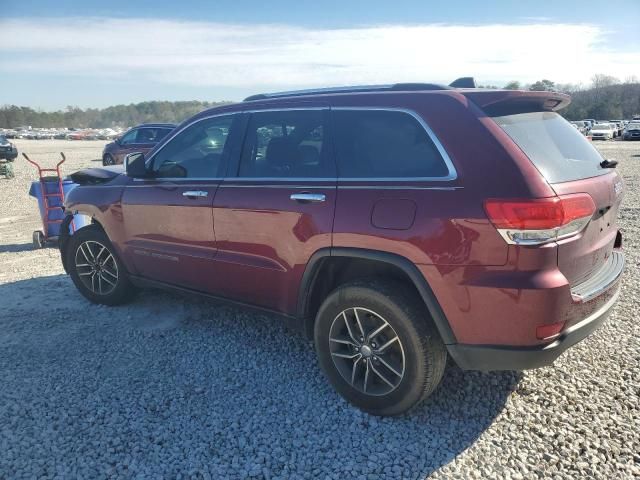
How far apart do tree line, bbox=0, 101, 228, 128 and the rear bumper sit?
95.4m

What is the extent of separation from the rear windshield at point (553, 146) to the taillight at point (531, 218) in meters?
0.18

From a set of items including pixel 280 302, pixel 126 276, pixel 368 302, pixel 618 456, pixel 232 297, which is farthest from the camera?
pixel 126 276

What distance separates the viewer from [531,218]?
97.5 inches

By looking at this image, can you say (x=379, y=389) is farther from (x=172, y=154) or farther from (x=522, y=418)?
(x=172, y=154)

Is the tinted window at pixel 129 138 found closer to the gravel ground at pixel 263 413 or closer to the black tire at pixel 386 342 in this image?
the gravel ground at pixel 263 413

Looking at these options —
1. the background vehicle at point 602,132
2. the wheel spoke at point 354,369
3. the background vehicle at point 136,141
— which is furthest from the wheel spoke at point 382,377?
the background vehicle at point 602,132

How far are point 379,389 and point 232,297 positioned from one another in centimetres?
134

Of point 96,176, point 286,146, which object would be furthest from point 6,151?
point 286,146

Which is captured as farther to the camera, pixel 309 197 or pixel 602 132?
pixel 602 132

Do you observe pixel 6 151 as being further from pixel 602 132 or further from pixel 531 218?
pixel 602 132

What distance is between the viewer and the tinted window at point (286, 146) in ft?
10.9

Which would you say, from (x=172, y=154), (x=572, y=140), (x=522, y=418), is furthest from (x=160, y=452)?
(x=572, y=140)

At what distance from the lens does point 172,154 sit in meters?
4.25

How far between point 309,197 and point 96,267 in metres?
2.78
